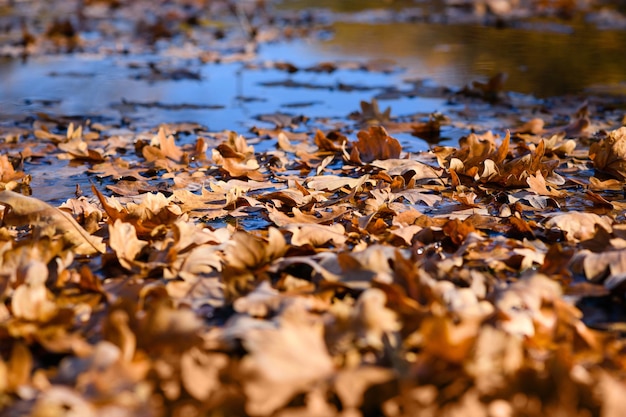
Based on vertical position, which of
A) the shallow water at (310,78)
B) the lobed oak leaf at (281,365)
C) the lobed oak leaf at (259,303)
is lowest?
the shallow water at (310,78)

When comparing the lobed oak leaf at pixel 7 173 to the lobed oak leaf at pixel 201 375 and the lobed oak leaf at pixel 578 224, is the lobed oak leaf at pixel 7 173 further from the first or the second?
the lobed oak leaf at pixel 578 224

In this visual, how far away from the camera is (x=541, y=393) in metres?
0.90

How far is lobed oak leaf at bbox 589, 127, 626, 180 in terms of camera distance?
84.5 inches

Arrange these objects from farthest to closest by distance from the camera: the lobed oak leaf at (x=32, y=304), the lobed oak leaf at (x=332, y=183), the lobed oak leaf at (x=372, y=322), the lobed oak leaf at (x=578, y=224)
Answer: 1. the lobed oak leaf at (x=332, y=183)
2. the lobed oak leaf at (x=578, y=224)
3. the lobed oak leaf at (x=32, y=304)
4. the lobed oak leaf at (x=372, y=322)

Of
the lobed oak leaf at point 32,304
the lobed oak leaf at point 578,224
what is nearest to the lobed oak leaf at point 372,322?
the lobed oak leaf at point 32,304

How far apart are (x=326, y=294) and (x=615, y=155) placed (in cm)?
138

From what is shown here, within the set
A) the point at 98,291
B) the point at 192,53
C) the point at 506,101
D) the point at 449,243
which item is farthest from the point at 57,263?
the point at 192,53

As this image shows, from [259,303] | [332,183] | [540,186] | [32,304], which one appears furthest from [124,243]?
[540,186]

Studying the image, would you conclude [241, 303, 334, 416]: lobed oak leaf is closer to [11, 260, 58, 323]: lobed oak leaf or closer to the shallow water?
[11, 260, 58, 323]: lobed oak leaf

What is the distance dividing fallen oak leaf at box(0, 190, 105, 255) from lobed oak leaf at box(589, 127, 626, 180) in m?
1.62

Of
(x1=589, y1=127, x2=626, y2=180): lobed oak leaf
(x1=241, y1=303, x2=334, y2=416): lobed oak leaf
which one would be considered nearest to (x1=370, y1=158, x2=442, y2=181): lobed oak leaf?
(x1=589, y1=127, x2=626, y2=180): lobed oak leaf

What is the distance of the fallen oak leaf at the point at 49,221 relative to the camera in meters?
1.46

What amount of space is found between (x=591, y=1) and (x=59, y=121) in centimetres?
989

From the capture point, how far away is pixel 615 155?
7.11ft
